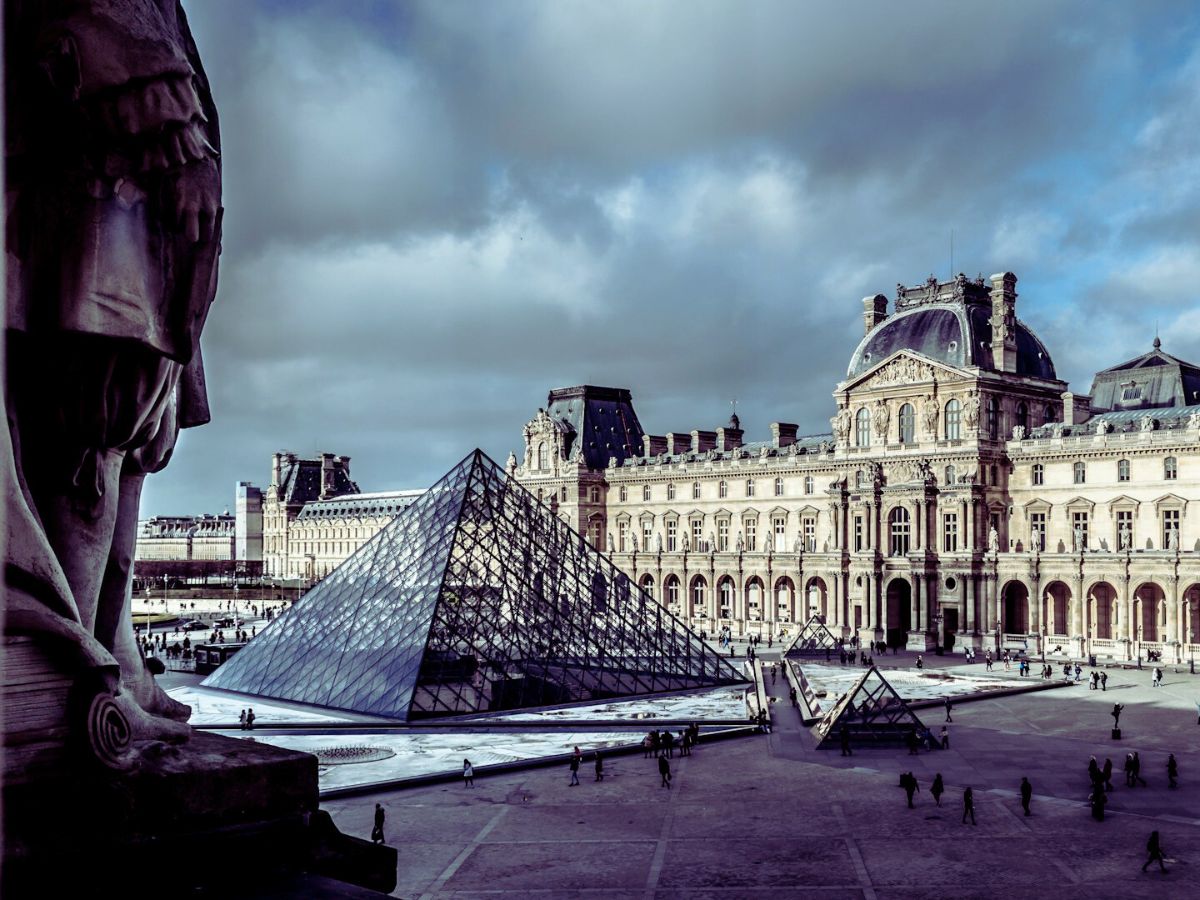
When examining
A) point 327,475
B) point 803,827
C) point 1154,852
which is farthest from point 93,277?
point 327,475

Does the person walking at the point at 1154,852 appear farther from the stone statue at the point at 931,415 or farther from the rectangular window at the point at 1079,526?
the stone statue at the point at 931,415

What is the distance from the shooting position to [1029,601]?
56219mm

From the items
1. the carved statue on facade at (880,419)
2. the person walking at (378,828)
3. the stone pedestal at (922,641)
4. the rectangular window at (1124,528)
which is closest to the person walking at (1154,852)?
the person walking at (378,828)

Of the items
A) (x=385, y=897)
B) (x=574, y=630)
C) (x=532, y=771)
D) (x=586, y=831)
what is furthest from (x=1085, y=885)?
(x=574, y=630)

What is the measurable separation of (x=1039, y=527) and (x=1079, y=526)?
200 centimetres

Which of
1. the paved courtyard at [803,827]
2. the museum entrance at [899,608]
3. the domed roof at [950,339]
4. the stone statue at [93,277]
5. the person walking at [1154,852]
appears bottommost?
the paved courtyard at [803,827]

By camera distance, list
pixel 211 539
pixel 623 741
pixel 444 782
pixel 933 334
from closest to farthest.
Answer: pixel 444 782 → pixel 623 741 → pixel 933 334 → pixel 211 539

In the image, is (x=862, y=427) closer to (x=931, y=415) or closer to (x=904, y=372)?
(x=904, y=372)

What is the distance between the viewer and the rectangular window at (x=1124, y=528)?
181 ft

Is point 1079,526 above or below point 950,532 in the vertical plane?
above

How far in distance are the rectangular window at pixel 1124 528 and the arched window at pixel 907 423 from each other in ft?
35.2

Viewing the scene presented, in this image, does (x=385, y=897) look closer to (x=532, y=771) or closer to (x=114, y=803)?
(x=114, y=803)

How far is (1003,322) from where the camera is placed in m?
60.1

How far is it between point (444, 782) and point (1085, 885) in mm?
13515
